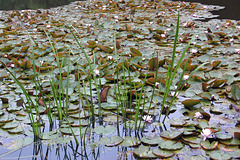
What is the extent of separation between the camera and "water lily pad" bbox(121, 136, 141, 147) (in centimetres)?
137

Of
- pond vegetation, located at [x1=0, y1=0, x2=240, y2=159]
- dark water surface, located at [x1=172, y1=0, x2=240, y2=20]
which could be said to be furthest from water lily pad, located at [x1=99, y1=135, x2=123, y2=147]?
dark water surface, located at [x1=172, y1=0, x2=240, y2=20]

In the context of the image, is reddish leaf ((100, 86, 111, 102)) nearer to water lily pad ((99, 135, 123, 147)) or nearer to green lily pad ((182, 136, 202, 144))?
water lily pad ((99, 135, 123, 147))

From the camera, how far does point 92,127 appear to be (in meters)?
1.55

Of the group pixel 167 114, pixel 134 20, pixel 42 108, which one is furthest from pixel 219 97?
pixel 134 20

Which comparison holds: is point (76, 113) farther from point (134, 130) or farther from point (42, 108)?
point (134, 130)

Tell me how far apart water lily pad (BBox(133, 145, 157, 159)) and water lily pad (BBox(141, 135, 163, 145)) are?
0.04 metres

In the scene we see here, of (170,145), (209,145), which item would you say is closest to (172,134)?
(170,145)

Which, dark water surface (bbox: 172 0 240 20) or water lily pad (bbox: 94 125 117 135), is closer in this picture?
water lily pad (bbox: 94 125 117 135)

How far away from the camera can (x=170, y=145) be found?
4.36 feet

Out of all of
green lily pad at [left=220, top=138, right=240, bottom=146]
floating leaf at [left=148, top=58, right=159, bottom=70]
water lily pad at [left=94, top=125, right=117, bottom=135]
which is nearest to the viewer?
green lily pad at [left=220, top=138, right=240, bottom=146]

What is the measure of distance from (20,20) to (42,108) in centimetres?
407

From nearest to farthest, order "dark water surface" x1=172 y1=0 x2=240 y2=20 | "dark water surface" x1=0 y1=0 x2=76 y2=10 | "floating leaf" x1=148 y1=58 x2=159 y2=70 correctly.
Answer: "floating leaf" x1=148 y1=58 x2=159 y2=70 → "dark water surface" x1=172 y1=0 x2=240 y2=20 → "dark water surface" x1=0 y1=0 x2=76 y2=10

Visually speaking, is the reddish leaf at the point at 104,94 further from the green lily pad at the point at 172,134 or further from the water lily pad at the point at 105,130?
the green lily pad at the point at 172,134

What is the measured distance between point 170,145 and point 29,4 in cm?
848
